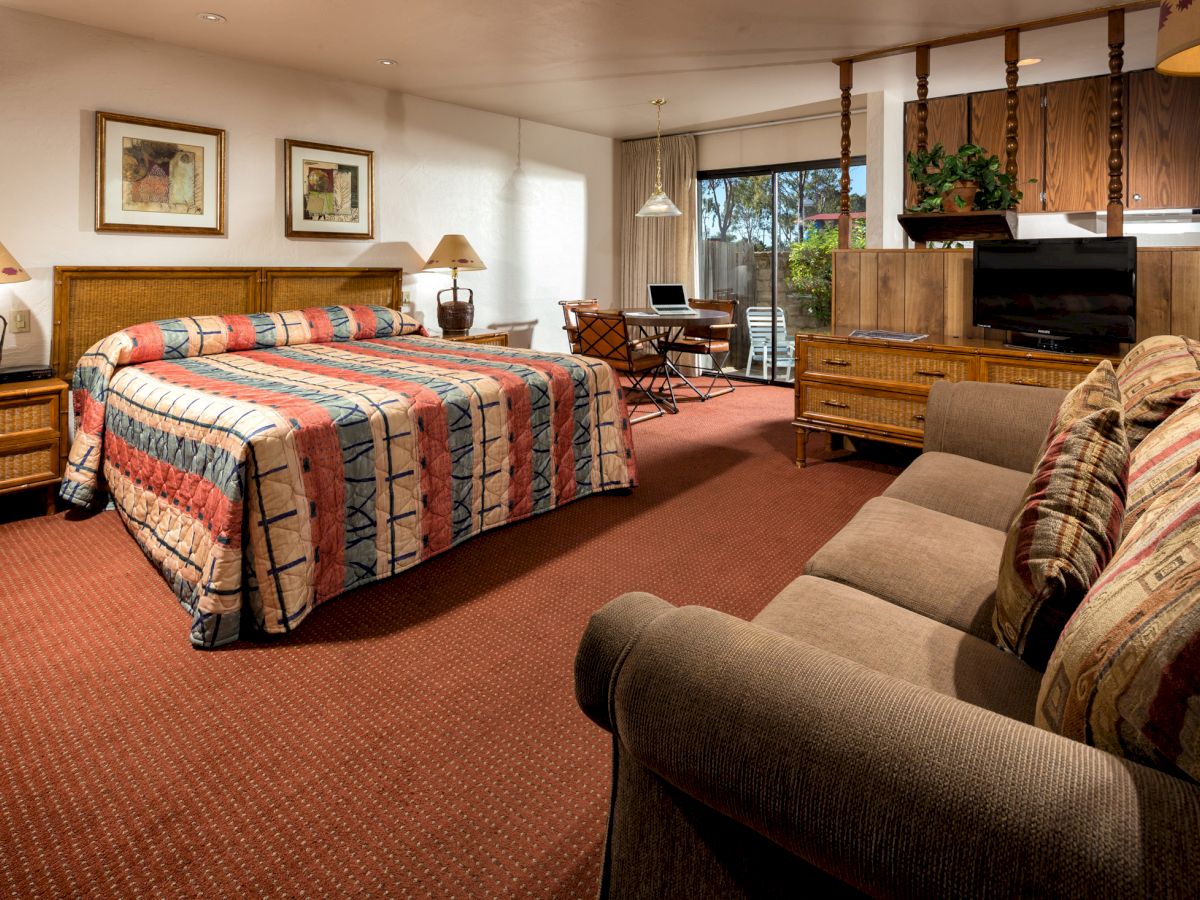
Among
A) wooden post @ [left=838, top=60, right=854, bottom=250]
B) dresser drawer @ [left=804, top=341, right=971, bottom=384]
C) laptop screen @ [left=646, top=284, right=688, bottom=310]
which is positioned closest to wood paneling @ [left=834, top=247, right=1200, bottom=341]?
wooden post @ [left=838, top=60, right=854, bottom=250]

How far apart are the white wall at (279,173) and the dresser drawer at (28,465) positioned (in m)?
0.64

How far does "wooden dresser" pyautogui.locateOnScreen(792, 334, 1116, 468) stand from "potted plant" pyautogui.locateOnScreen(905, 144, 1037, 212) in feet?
2.31

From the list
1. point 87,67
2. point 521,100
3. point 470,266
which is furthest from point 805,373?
point 87,67

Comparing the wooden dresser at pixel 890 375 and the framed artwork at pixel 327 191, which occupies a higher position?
the framed artwork at pixel 327 191

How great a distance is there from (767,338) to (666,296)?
1.48 meters

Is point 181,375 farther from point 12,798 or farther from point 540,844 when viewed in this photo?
point 540,844

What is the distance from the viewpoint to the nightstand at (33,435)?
342 centimetres

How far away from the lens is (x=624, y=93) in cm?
557

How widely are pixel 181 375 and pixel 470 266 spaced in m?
2.49

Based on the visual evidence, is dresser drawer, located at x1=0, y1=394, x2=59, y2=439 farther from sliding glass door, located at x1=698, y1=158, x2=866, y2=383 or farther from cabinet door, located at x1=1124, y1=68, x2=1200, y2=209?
cabinet door, located at x1=1124, y1=68, x2=1200, y2=209

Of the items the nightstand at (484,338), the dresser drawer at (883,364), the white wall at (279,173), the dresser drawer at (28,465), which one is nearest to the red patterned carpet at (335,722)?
the dresser drawer at (28,465)

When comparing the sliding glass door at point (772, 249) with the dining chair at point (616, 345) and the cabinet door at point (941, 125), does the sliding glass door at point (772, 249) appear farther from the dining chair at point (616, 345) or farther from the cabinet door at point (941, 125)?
the dining chair at point (616, 345)

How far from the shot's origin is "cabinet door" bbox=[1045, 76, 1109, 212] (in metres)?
4.89

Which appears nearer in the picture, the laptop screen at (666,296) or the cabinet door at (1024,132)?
the cabinet door at (1024,132)
